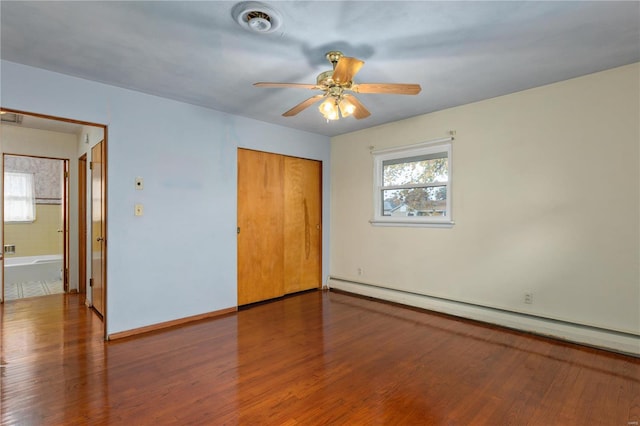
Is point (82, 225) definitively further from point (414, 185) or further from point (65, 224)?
point (414, 185)

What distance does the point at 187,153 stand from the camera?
142 inches

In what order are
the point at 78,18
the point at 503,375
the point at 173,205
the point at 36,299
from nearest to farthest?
the point at 78,18 → the point at 503,375 → the point at 173,205 → the point at 36,299

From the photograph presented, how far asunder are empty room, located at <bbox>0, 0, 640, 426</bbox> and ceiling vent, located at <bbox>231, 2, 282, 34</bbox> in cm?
2

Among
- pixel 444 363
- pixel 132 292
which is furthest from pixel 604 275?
pixel 132 292

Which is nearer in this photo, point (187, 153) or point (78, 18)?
point (78, 18)

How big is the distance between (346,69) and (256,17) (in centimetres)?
63

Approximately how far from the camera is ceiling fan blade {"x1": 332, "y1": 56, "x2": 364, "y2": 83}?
1988 mm

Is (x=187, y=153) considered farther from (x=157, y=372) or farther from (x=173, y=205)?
(x=157, y=372)

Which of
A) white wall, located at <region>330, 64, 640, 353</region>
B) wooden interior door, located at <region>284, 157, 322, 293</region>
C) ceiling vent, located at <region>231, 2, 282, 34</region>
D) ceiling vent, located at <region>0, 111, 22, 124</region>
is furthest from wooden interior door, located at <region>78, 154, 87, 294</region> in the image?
white wall, located at <region>330, 64, 640, 353</region>

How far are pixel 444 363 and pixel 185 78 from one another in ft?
11.0

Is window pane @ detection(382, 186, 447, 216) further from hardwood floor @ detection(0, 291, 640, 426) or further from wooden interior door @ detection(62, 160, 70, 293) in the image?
wooden interior door @ detection(62, 160, 70, 293)

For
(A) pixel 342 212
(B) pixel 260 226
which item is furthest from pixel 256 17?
(A) pixel 342 212

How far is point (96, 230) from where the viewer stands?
3795 millimetres

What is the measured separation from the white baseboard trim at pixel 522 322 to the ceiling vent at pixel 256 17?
11.3 feet
